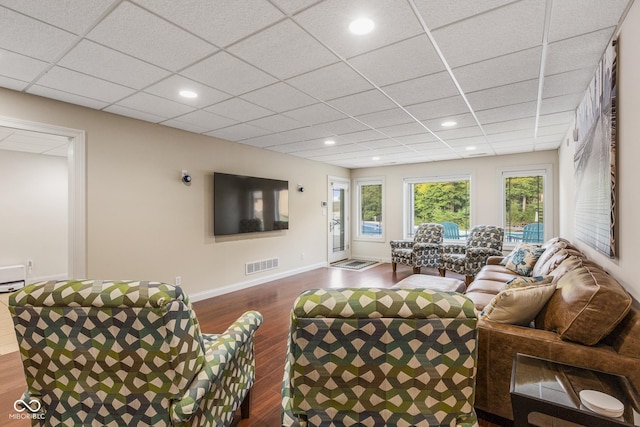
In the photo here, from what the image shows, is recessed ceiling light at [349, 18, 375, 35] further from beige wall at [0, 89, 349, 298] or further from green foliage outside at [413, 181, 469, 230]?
green foliage outside at [413, 181, 469, 230]

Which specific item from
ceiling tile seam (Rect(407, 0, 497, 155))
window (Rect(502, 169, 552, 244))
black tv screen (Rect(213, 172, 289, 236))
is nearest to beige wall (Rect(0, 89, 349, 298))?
black tv screen (Rect(213, 172, 289, 236))

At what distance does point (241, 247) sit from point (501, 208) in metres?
5.15

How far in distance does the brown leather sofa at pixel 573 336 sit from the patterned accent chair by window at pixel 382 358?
2.53 ft

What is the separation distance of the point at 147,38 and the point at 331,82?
1.42 metres

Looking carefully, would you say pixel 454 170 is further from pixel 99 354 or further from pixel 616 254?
pixel 99 354

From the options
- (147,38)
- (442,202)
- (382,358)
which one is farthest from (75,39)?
(442,202)

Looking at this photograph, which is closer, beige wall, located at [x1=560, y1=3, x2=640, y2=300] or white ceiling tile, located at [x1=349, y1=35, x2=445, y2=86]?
beige wall, located at [x1=560, y1=3, x2=640, y2=300]

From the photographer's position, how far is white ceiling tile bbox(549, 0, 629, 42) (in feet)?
5.55

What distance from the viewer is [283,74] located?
257 centimetres

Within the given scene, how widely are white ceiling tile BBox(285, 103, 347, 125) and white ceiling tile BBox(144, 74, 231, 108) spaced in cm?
82

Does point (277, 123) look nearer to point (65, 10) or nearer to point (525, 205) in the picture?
point (65, 10)

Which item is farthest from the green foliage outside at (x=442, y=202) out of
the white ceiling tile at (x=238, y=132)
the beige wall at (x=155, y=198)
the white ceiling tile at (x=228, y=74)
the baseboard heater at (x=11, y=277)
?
the baseboard heater at (x=11, y=277)

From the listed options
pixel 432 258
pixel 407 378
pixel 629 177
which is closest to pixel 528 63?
pixel 629 177

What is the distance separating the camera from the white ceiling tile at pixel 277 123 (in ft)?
12.3
